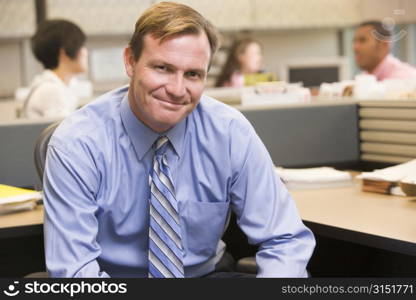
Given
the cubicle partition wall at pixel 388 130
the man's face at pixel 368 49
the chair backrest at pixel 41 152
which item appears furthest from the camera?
the man's face at pixel 368 49

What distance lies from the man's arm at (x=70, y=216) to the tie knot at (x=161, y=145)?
0.18 metres

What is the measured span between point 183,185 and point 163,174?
0.08 m

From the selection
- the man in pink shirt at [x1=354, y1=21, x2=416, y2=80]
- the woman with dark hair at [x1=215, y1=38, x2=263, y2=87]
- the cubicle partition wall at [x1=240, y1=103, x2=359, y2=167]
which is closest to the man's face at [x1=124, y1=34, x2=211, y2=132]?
the cubicle partition wall at [x1=240, y1=103, x2=359, y2=167]

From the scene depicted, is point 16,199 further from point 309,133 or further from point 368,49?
point 368,49

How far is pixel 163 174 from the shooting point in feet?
Answer: 6.07

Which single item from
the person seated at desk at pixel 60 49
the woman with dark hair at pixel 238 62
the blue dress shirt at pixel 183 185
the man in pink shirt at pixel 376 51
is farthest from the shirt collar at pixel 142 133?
the woman with dark hair at pixel 238 62

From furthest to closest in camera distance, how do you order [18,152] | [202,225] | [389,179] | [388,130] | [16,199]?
[388,130] → [18,152] → [389,179] → [16,199] → [202,225]

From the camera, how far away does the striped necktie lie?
182 cm

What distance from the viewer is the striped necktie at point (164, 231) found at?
1.82m

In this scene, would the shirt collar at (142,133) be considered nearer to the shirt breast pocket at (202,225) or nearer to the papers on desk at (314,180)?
the shirt breast pocket at (202,225)

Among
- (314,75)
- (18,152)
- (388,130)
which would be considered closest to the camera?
(18,152)

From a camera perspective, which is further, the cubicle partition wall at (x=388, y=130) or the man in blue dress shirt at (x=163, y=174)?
the cubicle partition wall at (x=388, y=130)

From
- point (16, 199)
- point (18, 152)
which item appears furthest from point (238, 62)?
point (16, 199)

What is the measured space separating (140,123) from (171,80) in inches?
6.8
